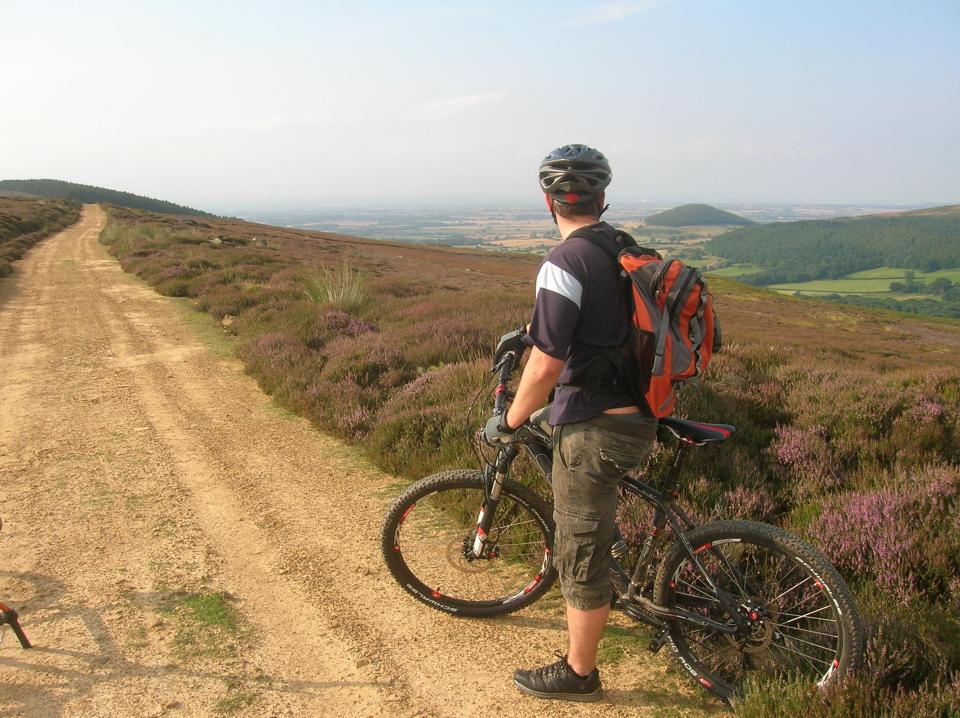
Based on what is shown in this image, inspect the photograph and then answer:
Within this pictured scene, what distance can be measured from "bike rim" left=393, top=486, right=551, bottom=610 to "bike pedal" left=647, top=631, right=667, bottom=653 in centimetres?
76

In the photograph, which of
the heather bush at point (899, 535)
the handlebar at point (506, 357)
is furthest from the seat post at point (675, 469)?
the heather bush at point (899, 535)

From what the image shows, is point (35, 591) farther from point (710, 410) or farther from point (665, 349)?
point (710, 410)

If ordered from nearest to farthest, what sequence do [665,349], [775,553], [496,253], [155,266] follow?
[665,349], [775,553], [155,266], [496,253]

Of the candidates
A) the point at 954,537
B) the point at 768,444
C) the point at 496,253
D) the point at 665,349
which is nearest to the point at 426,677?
the point at 665,349

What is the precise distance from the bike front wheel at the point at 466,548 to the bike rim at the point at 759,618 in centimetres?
91

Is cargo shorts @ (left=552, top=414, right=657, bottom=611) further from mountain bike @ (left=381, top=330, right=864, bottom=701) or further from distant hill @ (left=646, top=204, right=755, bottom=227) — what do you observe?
distant hill @ (left=646, top=204, right=755, bottom=227)

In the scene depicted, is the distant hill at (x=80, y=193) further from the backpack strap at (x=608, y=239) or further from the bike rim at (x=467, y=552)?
the backpack strap at (x=608, y=239)

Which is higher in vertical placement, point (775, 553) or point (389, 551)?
point (775, 553)

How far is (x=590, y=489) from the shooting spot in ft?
9.21

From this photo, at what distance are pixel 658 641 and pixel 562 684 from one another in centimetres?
58

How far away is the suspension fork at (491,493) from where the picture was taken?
3.46 meters

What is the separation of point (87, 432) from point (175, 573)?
369 cm

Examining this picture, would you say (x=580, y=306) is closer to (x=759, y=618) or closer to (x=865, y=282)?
(x=759, y=618)

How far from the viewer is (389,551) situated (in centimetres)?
388
